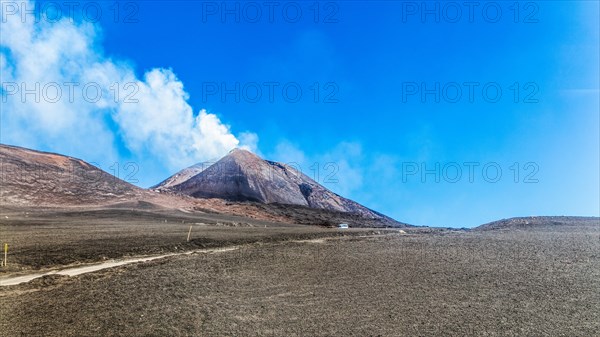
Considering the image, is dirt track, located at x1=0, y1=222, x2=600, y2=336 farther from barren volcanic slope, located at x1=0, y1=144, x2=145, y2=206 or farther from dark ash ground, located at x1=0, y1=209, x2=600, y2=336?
barren volcanic slope, located at x1=0, y1=144, x2=145, y2=206

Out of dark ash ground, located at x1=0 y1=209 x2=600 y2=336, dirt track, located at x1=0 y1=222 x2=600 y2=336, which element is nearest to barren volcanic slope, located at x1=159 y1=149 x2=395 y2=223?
dark ash ground, located at x1=0 y1=209 x2=600 y2=336

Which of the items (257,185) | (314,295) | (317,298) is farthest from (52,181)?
(317,298)

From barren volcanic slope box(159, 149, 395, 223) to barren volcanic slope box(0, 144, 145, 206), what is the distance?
32.4 meters

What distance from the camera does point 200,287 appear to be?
1389 cm

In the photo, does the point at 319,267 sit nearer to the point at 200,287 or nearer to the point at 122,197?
the point at 200,287

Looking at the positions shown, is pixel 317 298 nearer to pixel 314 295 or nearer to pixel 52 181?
pixel 314 295

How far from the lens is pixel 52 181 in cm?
5709

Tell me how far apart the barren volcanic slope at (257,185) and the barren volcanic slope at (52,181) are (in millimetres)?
32415

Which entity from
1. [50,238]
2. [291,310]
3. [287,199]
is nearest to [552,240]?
[291,310]

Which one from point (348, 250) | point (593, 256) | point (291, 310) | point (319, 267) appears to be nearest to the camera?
point (291, 310)

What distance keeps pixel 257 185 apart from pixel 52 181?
52.9 m

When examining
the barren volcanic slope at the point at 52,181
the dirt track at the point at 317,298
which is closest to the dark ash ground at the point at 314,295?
the dirt track at the point at 317,298

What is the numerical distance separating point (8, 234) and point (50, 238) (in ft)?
15.1

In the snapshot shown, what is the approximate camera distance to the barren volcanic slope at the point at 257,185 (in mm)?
98250
